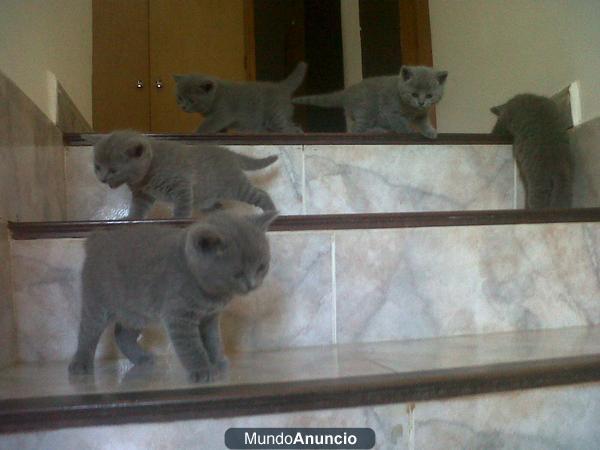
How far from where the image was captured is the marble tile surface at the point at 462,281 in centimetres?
125

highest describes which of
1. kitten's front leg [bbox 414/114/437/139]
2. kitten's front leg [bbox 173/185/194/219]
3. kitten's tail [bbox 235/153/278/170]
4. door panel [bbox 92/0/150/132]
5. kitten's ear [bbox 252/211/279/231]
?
door panel [bbox 92/0/150/132]

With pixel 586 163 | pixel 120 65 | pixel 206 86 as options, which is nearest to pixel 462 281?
pixel 586 163

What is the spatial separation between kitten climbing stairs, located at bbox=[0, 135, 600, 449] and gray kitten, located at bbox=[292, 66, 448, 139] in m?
0.34

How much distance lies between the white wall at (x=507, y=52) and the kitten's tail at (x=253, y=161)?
1000 millimetres

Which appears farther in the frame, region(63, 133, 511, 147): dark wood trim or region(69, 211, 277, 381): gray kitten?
region(63, 133, 511, 147): dark wood trim

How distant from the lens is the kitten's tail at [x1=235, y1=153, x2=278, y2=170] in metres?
1.58

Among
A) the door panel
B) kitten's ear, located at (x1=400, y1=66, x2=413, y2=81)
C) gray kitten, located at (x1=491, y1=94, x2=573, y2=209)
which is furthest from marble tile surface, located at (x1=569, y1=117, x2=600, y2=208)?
the door panel

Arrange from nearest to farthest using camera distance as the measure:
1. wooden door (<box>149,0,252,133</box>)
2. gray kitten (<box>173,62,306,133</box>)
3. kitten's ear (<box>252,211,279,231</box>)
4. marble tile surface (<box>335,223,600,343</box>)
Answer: kitten's ear (<box>252,211,279,231</box>)
marble tile surface (<box>335,223,600,343</box>)
gray kitten (<box>173,62,306,133</box>)
wooden door (<box>149,0,252,133</box>)

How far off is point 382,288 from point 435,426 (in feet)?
1.40

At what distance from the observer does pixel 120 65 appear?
3.54 meters

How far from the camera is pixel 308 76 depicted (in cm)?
412

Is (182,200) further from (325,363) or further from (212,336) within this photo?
(325,363)

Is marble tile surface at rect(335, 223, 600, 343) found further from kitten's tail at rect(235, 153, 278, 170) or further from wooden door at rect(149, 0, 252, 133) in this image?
wooden door at rect(149, 0, 252, 133)

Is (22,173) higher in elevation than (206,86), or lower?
lower
